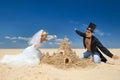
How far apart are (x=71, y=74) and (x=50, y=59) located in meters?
1.73

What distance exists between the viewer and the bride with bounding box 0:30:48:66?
11070 mm

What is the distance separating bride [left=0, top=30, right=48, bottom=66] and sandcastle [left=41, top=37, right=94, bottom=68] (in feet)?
1.37

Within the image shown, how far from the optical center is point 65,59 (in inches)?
446

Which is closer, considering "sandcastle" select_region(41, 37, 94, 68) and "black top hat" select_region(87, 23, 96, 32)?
"sandcastle" select_region(41, 37, 94, 68)

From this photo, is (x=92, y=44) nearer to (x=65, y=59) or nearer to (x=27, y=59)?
(x=65, y=59)

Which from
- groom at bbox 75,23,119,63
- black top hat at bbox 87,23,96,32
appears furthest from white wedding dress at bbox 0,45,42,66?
black top hat at bbox 87,23,96,32

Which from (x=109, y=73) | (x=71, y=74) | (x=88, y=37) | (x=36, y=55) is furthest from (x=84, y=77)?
(x=88, y=37)

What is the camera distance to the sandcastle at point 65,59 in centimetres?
1126

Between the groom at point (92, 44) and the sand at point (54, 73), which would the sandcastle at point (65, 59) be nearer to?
the sand at point (54, 73)

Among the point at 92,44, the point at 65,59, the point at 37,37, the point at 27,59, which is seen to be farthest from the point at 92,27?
the point at 27,59

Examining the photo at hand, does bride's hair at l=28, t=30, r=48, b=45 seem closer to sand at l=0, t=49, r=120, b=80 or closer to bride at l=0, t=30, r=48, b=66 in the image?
bride at l=0, t=30, r=48, b=66

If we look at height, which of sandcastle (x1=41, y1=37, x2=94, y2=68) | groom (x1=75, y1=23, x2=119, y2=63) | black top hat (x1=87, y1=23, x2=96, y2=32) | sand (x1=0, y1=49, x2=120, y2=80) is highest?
black top hat (x1=87, y1=23, x2=96, y2=32)

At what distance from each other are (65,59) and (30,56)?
1475 millimetres

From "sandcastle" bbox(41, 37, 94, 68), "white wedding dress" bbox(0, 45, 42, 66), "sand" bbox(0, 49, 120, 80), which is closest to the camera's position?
"sand" bbox(0, 49, 120, 80)
